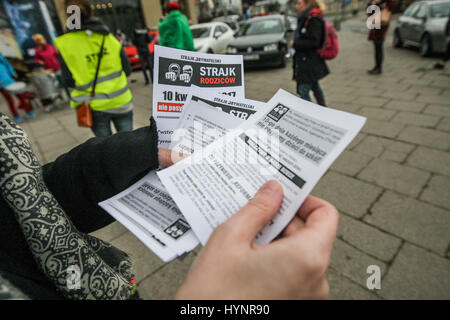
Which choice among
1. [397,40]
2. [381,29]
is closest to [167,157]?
[381,29]

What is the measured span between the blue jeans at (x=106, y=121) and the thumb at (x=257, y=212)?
218 cm

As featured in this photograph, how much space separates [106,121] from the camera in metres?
2.45

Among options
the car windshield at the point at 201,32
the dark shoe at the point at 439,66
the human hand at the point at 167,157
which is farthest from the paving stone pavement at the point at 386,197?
the car windshield at the point at 201,32

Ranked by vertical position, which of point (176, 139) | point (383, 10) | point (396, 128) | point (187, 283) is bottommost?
point (396, 128)

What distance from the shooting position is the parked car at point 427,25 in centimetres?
606

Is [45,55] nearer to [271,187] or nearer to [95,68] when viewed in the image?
[95,68]

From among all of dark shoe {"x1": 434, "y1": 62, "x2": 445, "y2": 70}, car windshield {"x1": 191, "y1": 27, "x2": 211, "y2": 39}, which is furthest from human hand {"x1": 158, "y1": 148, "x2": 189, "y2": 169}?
car windshield {"x1": 191, "y1": 27, "x2": 211, "y2": 39}

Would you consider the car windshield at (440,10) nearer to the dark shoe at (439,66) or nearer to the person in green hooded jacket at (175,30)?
the dark shoe at (439,66)

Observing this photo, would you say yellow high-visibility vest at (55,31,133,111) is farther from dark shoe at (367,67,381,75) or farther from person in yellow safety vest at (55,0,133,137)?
dark shoe at (367,67,381,75)

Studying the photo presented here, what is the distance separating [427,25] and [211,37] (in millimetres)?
5567
